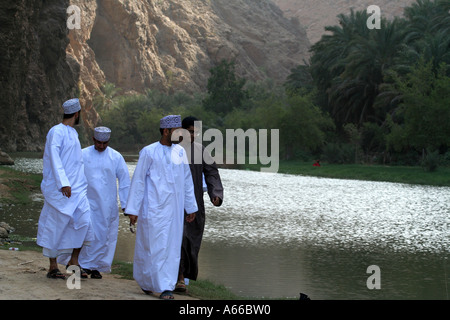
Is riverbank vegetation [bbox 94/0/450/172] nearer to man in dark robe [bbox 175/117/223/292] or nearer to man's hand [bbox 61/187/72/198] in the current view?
man in dark robe [bbox 175/117/223/292]

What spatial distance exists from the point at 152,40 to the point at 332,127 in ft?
261

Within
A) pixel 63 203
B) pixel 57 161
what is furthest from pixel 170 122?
pixel 63 203

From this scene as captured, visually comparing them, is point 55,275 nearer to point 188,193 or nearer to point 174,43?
point 188,193

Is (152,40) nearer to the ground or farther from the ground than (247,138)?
farther from the ground

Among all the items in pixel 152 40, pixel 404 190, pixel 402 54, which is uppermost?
pixel 152 40

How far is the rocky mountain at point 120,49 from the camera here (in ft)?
151

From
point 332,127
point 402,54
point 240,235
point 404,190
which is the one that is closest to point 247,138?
point 332,127

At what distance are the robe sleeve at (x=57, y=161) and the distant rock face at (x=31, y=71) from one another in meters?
33.8

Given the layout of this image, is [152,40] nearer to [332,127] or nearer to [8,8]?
[332,127]

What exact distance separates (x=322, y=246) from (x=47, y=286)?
24.2 ft

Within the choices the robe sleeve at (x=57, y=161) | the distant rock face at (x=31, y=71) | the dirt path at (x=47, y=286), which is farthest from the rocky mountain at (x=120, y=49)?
the robe sleeve at (x=57, y=161)

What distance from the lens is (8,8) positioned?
39.3 meters

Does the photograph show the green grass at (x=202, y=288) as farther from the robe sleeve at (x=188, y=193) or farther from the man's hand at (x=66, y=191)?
the man's hand at (x=66, y=191)
